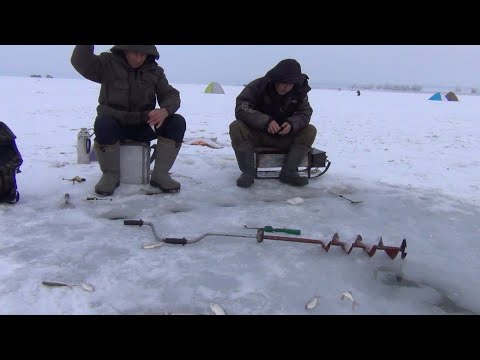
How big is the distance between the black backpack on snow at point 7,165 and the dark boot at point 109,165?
632 millimetres

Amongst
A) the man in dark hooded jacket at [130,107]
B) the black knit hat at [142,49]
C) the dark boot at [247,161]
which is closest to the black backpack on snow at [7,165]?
the man in dark hooded jacket at [130,107]

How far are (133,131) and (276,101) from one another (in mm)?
1457

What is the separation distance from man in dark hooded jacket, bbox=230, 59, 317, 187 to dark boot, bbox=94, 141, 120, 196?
3.76 feet

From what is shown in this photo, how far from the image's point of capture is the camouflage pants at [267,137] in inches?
161

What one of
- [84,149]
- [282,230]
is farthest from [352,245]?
[84,149]

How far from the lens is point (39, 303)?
1917 millimetres

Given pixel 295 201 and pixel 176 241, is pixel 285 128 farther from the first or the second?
pixel 176 241

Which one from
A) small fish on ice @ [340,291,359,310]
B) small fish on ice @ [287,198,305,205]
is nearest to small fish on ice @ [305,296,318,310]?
small fish on ice @ [340,291,359,310]

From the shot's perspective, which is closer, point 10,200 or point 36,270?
point 36,270

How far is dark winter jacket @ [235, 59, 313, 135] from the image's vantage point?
400 centimetres

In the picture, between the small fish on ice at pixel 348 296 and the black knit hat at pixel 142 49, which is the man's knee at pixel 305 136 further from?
the small fish on ice at pixel 348 296
